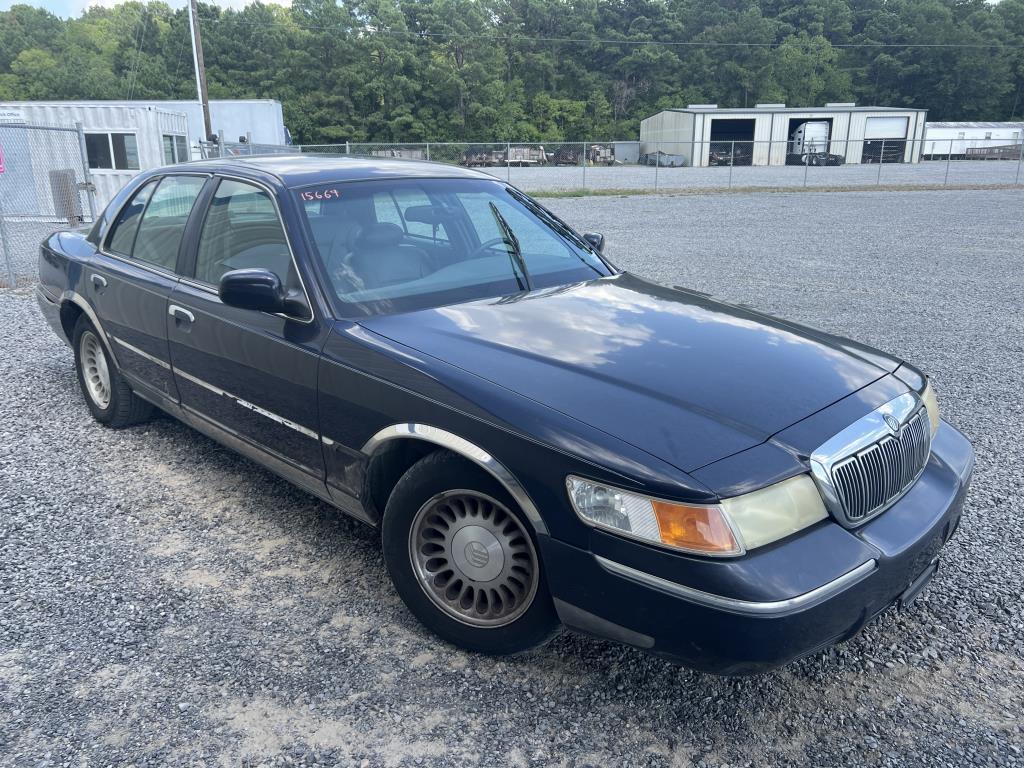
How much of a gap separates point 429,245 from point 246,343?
35.4 inches

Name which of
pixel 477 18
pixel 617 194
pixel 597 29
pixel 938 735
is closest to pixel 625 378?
pixel 938 735

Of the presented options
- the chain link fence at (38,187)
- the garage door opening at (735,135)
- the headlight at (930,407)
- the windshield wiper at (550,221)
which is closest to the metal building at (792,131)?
the garage door opening at (735,135)

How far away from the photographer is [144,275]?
161 inches

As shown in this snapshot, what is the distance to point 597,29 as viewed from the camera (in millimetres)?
91938

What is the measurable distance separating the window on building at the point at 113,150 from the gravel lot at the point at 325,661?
1653cm

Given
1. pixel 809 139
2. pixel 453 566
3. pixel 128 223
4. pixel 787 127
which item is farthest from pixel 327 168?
pixel 787 127

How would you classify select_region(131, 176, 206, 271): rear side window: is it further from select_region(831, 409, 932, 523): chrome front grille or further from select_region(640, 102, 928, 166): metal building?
select_region(640, 102, 928, 166): metal building

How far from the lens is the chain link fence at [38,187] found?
1598 centimetres

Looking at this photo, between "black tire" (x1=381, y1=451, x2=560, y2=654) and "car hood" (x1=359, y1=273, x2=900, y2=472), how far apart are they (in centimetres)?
34

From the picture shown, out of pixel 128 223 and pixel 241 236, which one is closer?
pixel 241 236

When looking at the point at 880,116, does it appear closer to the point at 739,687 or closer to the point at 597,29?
the point at 597,29

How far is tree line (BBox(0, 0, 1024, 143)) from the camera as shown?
229 feet

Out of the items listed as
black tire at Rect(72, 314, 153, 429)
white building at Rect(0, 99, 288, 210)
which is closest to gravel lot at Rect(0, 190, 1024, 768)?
black tire at Rect(72, 314, 153, 429)

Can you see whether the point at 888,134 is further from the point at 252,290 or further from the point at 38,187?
the point at 252,290
